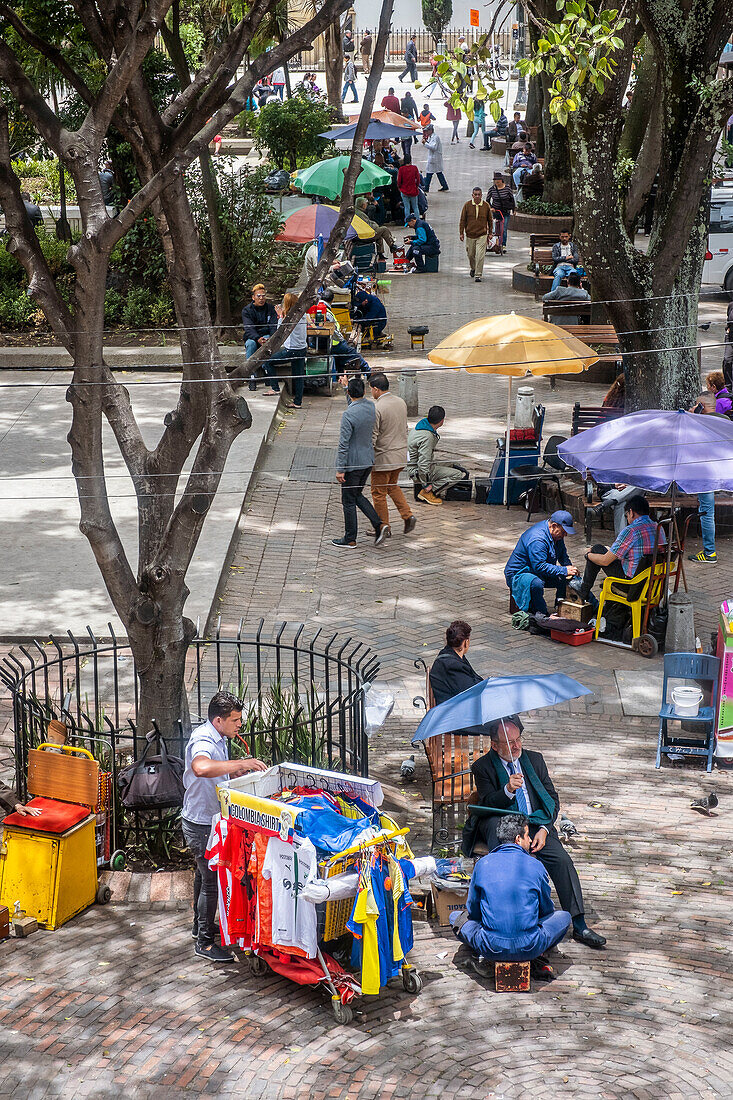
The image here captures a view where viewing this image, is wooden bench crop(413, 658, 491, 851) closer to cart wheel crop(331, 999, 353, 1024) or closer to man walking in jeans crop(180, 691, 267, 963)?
man walking in jeans crop(180, 691, 267, 963)

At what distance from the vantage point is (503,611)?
38.2 feet

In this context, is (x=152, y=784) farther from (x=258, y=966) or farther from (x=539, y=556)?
(x=539, y=556)

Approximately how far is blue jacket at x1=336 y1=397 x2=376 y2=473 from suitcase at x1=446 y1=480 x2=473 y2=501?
166cm

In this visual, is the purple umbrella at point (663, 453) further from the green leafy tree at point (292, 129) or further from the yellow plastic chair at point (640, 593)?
the green leafy tree at point (292, 129)

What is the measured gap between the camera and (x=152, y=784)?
24.2ft

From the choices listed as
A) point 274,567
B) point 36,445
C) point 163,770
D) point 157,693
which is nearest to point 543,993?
point 163,770

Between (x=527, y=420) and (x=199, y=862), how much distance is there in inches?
359

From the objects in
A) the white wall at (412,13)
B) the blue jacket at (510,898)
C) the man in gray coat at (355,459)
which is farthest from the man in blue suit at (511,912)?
the white wall at (412,13)

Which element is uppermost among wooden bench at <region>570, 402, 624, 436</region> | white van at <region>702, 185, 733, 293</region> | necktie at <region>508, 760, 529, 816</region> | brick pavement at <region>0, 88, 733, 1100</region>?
white van at <region>702, 185, 733, 293</region>

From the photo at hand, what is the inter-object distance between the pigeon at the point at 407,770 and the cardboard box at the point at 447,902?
67.4 inches

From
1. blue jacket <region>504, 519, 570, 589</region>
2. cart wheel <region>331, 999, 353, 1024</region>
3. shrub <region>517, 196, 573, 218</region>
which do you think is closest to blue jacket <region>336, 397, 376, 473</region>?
blue jacket <region>504, 519, 570, 589</region>

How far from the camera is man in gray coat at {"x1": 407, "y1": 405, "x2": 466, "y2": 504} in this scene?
1418 cm

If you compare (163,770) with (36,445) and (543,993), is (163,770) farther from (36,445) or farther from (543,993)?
(36,445)

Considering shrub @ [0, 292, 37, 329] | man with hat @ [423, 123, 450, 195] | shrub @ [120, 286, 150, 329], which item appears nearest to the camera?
shrub @ [0, 292, 37, 329]
